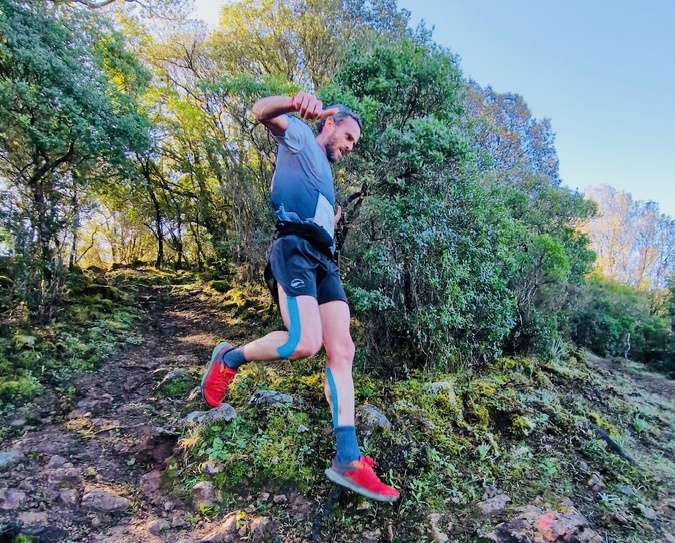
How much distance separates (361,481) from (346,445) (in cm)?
18

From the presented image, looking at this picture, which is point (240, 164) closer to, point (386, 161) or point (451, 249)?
point (386, 161)

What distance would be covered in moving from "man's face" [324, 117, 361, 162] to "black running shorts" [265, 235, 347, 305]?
661 mm

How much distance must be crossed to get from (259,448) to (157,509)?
621 millimetres

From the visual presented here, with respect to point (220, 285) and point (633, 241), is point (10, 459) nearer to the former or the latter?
point (220, 285)

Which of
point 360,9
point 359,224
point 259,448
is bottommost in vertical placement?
point 259,448

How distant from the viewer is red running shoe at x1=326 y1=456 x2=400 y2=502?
1.93 meters

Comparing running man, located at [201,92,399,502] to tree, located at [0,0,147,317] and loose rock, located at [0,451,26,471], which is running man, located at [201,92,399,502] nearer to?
loose rock, located at [0,451,26,471]

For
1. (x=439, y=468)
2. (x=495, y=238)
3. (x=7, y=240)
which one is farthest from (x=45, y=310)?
(x=495, y=238)

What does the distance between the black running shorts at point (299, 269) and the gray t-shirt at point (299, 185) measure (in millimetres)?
90

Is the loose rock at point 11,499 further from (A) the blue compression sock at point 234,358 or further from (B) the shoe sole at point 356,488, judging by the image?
(B) the shoe sole at point 356,488

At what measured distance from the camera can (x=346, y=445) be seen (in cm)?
202

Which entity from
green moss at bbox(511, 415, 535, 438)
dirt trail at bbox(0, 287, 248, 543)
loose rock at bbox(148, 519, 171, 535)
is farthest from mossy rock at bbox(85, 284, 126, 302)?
green moss at bbox(511, 415, 535, 438)

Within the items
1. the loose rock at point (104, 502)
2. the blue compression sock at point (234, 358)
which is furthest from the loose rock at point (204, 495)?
the blue compression sock at point (234, 358)

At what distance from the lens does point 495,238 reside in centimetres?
427
